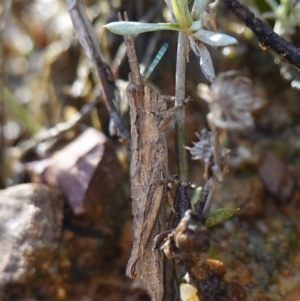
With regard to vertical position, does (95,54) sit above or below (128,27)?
below

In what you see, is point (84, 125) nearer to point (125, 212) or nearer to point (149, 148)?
point (125, 212)

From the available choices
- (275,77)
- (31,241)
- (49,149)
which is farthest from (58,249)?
(275,77)

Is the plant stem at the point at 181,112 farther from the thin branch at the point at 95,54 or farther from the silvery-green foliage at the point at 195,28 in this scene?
the thin branch at the point at 95,54

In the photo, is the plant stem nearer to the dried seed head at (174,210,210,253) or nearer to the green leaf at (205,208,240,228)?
the green leaf at (205,208,240,228)

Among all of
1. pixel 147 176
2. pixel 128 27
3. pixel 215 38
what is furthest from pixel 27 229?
pixel 215 38

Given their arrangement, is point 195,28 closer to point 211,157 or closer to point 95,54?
point 211,157

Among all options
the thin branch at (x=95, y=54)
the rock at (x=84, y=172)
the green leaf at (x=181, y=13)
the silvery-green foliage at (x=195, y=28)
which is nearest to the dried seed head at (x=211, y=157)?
the silvery-green foliage at (x=195, y=28)
